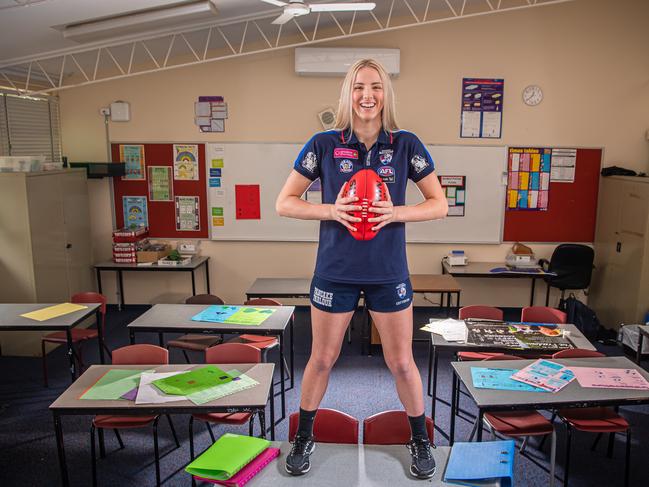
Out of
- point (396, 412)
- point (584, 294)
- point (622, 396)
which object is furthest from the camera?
point (584, 294)

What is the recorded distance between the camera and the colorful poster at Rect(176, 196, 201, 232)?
21.8 feet

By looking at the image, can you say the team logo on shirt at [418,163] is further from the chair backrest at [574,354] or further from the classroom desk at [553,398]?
the chair backrest at [574,354]

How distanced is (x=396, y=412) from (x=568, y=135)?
4938mm

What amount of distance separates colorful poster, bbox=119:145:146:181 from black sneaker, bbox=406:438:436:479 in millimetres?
5275

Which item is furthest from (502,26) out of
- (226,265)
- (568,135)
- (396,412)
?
(396,412)

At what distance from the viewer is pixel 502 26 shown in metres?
6.22

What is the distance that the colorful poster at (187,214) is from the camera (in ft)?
21.8

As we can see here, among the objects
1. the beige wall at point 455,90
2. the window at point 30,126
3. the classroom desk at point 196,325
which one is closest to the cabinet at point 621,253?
the beige wall at point 455,90

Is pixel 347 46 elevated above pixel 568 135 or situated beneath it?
elevated above

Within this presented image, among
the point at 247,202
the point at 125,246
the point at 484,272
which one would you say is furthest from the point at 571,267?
the point at 125,246

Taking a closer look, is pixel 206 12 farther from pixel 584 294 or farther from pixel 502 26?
pixel 584 294

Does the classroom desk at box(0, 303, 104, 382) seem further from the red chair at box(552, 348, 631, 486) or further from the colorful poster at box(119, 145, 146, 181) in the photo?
the red chair at box(552, 348, 631, 486)

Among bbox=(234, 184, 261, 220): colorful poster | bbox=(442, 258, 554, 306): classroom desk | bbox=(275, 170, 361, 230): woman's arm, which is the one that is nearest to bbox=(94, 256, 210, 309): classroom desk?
bbox=(234, 184, 261, 220): colorful poster

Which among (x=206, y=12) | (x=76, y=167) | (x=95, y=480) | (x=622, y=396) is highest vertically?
(x=206, y=12)
